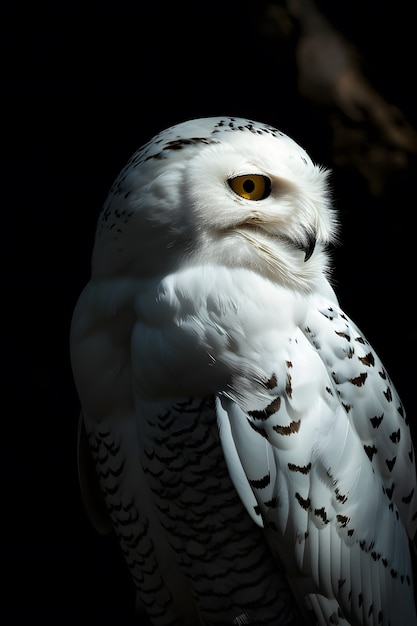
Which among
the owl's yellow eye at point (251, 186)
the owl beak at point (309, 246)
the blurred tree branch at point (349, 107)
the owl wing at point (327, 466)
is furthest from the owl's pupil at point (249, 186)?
the blurred tree branch at point (349, 107)

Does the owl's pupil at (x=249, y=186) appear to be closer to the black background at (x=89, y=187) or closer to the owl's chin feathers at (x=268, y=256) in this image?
the owl's chin feathers at (x=268, y=256)

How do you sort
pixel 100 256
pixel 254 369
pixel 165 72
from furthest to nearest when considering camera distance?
pixel 165 72, pixel 100 256, pixel 254 369

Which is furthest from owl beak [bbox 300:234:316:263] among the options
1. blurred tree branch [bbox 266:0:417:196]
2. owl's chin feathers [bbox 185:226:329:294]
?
blurred tree branch [bbox 266:0:417:196]

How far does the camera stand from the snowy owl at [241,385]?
1418mm

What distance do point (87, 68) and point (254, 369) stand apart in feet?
4.60

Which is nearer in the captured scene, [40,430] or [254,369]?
[254,369]

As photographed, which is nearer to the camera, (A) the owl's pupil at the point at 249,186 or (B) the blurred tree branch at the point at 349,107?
(A) the owl's pupil at the point at 249,186

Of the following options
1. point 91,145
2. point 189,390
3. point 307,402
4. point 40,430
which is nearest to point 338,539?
point 307,402

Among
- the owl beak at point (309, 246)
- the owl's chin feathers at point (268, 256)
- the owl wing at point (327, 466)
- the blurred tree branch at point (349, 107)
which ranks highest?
the blurred tree branch at point (349, 107)

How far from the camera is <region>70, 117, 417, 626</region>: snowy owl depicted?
1.42m

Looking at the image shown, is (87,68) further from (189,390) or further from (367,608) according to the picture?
(367,608)

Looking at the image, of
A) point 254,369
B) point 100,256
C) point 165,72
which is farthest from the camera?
point 165,72

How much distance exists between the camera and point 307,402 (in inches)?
57.2

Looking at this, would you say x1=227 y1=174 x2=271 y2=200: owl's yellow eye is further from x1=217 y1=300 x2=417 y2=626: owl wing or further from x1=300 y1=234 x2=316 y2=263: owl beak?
x1=217 y1=300 x2=417 y2=626: owl wing
